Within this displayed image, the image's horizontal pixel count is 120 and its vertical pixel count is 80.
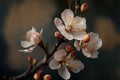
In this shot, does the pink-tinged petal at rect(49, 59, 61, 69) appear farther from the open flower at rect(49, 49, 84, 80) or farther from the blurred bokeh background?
the blurred bokeh background

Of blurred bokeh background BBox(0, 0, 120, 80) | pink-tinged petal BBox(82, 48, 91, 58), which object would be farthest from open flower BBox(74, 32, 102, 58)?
blurred bokeh background BBox(0, 0, 120, 80)

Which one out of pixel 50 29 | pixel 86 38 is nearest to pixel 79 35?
pixel 86 38

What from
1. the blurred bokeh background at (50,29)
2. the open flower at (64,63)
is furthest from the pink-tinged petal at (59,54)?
the blurred bokeh background at (50,29)

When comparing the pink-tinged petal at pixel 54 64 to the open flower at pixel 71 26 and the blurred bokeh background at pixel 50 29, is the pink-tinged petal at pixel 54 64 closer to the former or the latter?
the open flower at pixel 71 26

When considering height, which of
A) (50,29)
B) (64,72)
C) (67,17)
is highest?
(67,17)

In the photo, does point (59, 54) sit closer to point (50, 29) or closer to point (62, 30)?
point (62, 30)

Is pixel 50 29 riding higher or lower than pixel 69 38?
lower
